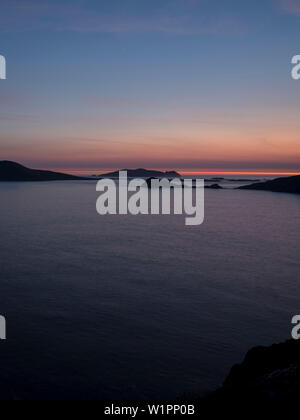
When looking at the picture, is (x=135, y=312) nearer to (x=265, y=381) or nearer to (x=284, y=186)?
(x=265, y=381)

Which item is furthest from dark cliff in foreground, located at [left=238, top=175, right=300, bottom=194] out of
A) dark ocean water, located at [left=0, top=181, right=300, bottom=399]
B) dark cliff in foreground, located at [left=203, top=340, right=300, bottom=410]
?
dark cliff in foreground, located at [left=203, top=340, right=300, bottom=410]

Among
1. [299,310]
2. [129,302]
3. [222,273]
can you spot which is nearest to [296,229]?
[222,273]

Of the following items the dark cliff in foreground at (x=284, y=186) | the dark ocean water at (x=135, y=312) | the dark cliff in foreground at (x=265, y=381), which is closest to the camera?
the dark cliff in foreground at (x=265, y=381)

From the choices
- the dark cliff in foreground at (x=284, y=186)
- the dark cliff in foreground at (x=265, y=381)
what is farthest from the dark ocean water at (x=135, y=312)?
the dark cliff in foreground at (x=284, y=186)

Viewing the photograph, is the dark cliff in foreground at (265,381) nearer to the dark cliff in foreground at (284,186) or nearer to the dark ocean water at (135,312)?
the dark ocean water at (135,312)

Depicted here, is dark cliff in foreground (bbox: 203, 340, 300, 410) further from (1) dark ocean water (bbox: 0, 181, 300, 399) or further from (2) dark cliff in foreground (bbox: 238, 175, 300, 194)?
(2) dark cliff in foreground (bbox: 238, 175, 300, 194)

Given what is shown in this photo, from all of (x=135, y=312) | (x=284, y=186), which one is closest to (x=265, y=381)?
(x=135, y=312)
